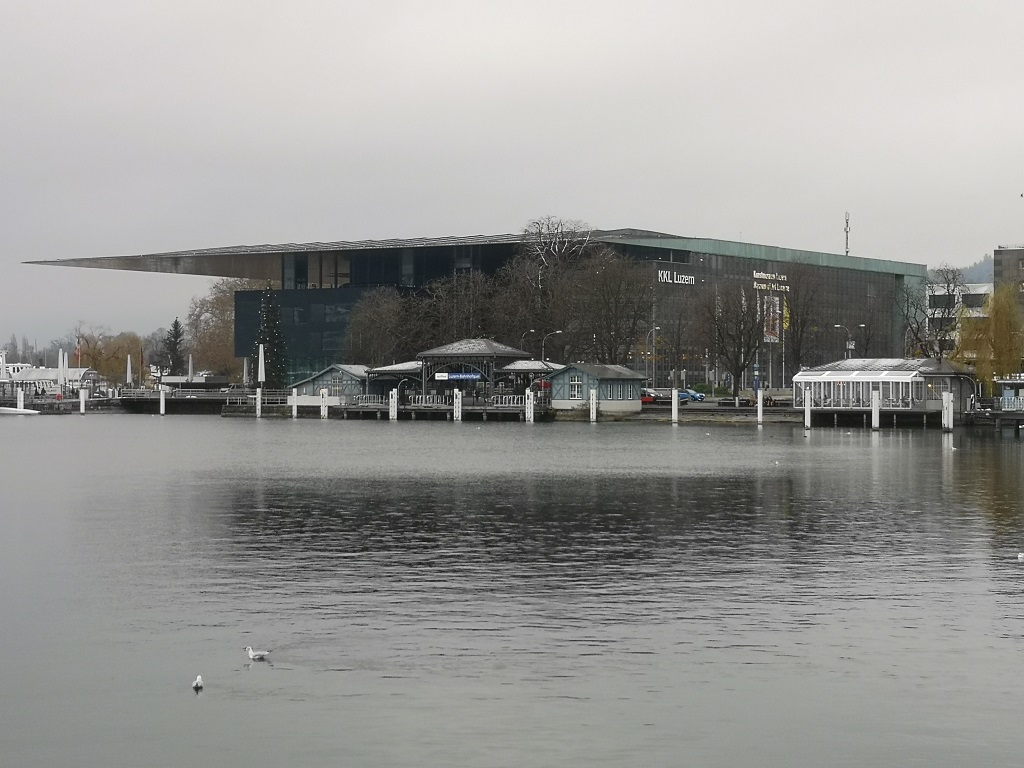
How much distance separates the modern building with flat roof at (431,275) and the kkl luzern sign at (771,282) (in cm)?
26

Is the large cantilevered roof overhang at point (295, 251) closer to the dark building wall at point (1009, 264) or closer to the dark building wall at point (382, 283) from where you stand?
the dark building wall at point (382, 283)

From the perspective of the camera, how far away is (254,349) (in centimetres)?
16662

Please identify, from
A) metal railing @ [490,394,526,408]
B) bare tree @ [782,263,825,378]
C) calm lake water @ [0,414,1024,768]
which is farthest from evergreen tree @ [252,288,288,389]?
calm lake water @ [0,414,1024,768]

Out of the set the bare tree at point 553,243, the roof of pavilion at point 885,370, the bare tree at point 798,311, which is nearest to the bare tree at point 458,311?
the bare tree at point 553,243

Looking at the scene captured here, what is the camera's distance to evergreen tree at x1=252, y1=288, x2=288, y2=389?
162m

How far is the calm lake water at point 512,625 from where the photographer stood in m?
16.5

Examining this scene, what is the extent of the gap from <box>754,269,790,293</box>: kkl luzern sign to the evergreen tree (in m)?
54.6

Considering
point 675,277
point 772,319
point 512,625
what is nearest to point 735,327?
point 772,319

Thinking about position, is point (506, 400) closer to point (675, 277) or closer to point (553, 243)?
point (553, 243)

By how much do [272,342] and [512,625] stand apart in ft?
469

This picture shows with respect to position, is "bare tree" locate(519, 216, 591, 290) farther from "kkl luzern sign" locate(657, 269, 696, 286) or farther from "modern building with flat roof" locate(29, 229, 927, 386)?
"kkl luzern sign" locate(657, 269, 696, 286)

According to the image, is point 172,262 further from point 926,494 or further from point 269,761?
point 269,761

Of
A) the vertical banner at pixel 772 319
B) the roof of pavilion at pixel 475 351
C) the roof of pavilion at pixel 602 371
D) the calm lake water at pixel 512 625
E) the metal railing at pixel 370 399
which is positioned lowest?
the calm lake water at pixel 512 625

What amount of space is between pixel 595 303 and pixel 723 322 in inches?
525
